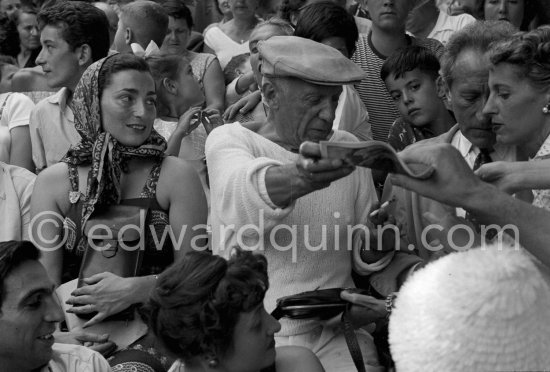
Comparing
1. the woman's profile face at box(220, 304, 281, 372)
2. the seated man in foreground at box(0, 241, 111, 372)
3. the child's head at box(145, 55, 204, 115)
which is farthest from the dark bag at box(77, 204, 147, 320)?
the child's head at box(145, 55, 204, 115)

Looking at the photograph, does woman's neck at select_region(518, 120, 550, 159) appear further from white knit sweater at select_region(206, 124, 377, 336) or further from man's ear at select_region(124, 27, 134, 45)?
man's ear at select_region(124, 27, 134, 45)

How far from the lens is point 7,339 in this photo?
10.4ft

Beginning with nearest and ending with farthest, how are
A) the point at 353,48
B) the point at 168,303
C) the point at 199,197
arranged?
the point at 168,303, the point at 199,197, the point at 353,48

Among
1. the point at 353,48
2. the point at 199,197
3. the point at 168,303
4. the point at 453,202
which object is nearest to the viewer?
the point at 453,202

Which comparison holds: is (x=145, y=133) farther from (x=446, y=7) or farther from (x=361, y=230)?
(x=446, y=7)

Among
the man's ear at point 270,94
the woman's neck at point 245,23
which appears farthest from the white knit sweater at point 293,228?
the woman's neck at point 245,23

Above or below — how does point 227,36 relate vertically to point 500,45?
below

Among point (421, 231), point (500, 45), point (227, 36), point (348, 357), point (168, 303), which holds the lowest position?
point (227, 36)

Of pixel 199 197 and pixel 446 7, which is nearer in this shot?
pixel 199 197

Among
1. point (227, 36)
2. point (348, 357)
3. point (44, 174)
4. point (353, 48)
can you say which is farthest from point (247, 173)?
point (227, 36)

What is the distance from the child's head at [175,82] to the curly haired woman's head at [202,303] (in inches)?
A: 103

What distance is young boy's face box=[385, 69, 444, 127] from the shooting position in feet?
14.4

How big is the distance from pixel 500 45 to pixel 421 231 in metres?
0.83

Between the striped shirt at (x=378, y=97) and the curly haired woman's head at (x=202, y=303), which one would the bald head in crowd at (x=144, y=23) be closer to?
the striped shirt at (x=378, y=97)
